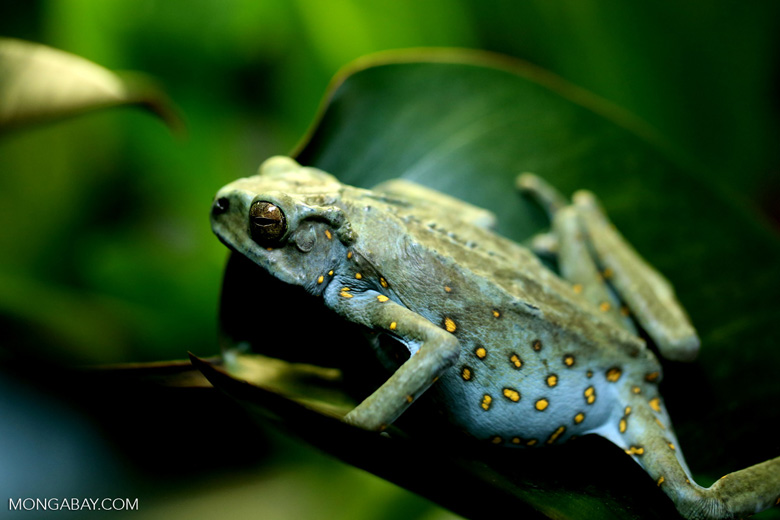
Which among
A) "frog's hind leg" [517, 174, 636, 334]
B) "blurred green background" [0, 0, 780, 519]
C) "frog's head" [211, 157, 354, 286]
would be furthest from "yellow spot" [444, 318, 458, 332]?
"blurred green background" [0, 0, 780, 519]

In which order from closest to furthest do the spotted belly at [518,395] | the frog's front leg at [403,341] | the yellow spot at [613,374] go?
the frog's front leg at [403,341] → the spotted belly at [518,395] → the yellow spot at [613,374]

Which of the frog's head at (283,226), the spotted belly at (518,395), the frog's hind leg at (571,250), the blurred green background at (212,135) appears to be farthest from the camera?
the blurred green background at (212,135)

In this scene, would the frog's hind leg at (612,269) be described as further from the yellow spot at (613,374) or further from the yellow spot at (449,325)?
the yellow spot at (449,325)

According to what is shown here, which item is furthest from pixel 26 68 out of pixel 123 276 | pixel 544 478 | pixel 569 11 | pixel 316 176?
pixel 569 11

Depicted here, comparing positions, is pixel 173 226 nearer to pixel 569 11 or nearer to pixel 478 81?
pixel 478 81

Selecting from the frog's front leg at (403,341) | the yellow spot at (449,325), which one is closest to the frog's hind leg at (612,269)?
the yellow spot at (449,325)

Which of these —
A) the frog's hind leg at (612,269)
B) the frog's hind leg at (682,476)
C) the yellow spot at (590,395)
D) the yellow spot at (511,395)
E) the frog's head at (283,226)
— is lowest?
the frog's hind leg at (682,476)

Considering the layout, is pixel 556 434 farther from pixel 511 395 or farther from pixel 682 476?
pixel 682 476
